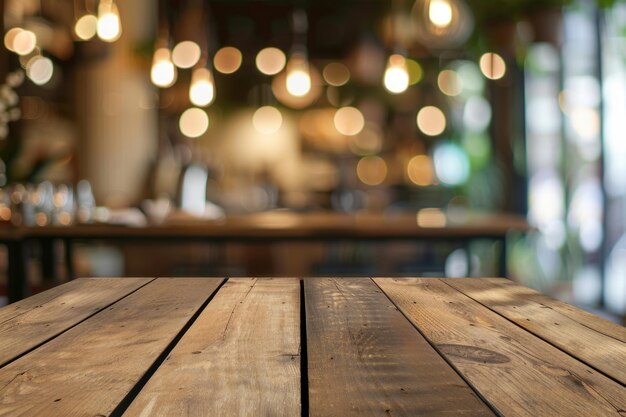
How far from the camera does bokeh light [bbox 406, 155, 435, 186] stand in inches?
336

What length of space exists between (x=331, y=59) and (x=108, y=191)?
3.35 metres

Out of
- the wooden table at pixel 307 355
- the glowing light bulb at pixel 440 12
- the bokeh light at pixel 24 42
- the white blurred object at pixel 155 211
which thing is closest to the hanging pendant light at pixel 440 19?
the glowing light bulb at pixel 440 12

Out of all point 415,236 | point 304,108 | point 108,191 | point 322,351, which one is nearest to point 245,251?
point 415,236

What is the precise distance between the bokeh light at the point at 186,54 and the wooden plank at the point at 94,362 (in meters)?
3.90

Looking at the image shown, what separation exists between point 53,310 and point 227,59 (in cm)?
694

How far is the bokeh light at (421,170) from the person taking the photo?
8547mm

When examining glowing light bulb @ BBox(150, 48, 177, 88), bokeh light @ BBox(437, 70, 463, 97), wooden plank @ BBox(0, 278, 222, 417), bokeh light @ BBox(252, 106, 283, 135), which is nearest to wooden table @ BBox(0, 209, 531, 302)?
glowing light bulb @ BBox(150, 48, 177, 88)

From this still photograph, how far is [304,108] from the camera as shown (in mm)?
8906

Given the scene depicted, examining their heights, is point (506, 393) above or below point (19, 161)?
below

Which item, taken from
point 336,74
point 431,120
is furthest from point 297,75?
point 336,74

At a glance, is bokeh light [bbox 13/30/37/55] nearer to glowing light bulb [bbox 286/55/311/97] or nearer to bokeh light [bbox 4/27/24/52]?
bokeh light [bbox 4/27/24/52]

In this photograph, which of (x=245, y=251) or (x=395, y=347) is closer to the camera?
(x=395, y=347)

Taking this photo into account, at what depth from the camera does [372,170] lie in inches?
350

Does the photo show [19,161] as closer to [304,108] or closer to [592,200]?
[592,200]
